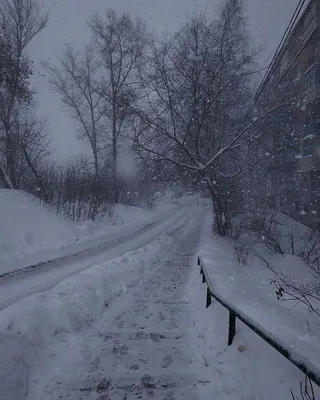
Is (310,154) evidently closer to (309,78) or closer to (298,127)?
(298,127)

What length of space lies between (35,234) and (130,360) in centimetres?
980

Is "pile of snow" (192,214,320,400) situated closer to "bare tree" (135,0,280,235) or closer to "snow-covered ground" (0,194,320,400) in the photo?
"snow-covered ground" (0,194,320,400)

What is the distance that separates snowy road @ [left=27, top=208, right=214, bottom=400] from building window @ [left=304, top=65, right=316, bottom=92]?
62.0 ft

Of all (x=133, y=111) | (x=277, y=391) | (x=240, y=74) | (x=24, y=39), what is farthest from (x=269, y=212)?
(x=24, y=39)

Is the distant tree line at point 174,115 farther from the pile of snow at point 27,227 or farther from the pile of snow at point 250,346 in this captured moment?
the pile of snow at point 250,346

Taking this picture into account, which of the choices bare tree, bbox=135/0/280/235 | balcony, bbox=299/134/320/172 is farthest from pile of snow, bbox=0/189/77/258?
balcony, bbox=299/134/320/172

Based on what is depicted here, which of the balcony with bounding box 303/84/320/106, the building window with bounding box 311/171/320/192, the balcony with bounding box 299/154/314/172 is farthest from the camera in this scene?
the building window with bounding box 311/171/320/192

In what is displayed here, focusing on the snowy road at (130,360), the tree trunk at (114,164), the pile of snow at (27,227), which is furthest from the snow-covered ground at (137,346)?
the tree trunk at (114,164)

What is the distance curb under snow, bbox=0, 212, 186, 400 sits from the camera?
3.94 m

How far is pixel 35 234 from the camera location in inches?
523

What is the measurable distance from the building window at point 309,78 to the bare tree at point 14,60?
56.1 feet

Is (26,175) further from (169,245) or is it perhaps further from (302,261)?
(302,261)

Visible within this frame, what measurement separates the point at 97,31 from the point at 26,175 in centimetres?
1456

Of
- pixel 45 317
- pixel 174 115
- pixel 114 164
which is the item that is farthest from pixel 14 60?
pixel 45 317
